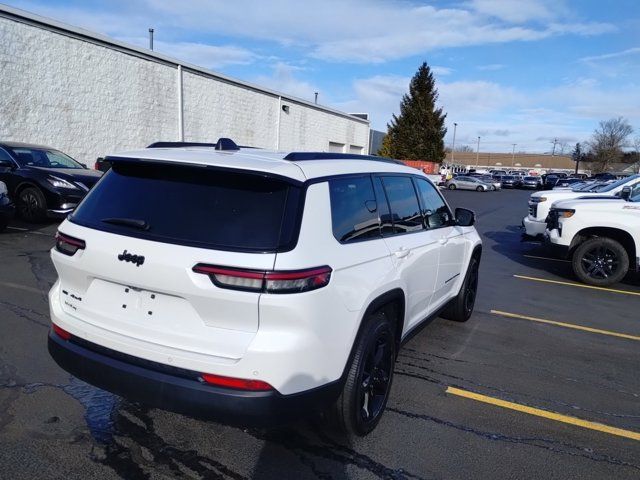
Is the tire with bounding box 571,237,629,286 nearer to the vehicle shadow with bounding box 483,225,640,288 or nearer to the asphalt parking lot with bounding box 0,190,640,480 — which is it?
the vehicle shadow with bounding box 483,225,640,288

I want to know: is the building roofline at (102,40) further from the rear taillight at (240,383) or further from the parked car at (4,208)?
the rear taillight at (240,383)

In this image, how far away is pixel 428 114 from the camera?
51.7m

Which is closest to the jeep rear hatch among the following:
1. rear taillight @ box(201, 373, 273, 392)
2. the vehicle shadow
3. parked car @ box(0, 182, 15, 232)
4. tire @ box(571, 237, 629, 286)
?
rear taillight @ box(201, 373, 273, 392)

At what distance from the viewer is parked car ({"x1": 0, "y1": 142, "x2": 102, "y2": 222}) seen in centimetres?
1000

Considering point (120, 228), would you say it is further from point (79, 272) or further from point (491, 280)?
point (491, 280)

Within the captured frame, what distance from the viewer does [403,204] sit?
390cm

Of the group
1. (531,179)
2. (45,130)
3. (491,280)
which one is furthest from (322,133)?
(531,179)

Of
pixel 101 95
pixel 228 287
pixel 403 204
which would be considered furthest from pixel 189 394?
pixel 101 95

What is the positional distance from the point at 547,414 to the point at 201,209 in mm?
2890

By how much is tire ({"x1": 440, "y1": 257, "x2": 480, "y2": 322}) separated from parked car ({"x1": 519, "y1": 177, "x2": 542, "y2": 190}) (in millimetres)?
51678

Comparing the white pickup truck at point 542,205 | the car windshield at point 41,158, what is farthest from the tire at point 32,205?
the white pickup truck at point 542,205

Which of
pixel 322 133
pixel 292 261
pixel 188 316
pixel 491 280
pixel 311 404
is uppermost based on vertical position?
pixel 322 133

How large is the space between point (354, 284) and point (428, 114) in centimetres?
5180

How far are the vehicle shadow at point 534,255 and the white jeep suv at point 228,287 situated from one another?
696cm
